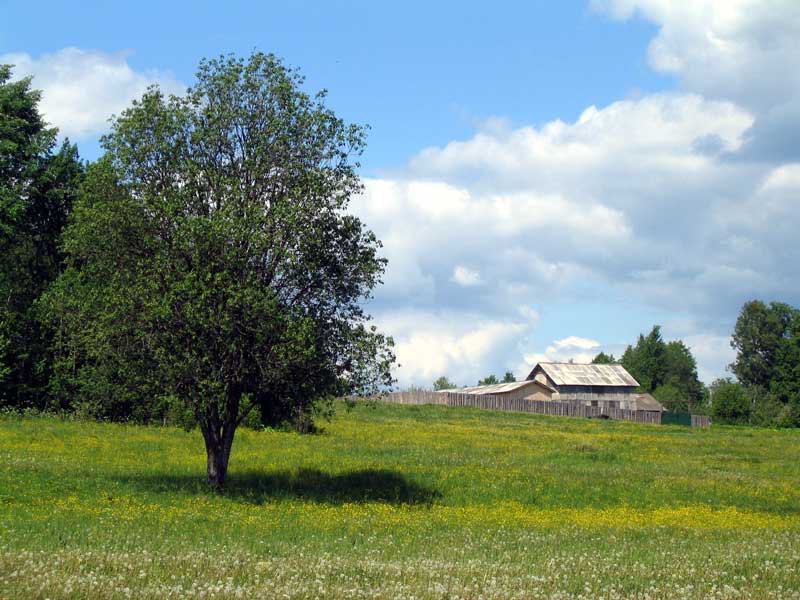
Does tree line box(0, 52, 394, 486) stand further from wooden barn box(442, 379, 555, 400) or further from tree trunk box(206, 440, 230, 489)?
wooden barn box(442, 379, 555, 400)

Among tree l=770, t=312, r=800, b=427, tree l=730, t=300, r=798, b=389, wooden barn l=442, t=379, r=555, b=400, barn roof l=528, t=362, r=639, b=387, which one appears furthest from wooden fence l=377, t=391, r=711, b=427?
tree l=730, t=300, r=798, b=389

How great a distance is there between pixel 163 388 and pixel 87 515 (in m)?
6.30

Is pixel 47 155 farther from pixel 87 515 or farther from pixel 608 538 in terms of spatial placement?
pixel 608 538

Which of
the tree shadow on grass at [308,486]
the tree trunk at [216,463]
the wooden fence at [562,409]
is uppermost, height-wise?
the wooden fence at [562,409]

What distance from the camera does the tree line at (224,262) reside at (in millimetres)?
28844

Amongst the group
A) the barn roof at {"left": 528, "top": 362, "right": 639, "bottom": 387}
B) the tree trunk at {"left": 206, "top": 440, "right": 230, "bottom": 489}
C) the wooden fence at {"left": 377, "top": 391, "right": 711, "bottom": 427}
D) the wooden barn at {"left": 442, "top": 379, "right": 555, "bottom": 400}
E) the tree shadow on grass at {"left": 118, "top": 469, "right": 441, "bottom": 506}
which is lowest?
the tree shadow on grass at {"left": 118, "top": 469, "right": 441, "bottom": 506}

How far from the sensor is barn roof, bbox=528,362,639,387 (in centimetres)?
14025

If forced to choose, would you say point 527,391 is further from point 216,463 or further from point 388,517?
point 388,517

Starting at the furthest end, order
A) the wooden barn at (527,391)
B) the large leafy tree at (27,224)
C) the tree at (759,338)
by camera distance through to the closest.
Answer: the tree at (759,338)
the wooden barn at (527,391)
the large leafy tree at (27,224)

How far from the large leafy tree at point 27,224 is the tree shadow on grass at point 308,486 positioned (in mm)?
31050

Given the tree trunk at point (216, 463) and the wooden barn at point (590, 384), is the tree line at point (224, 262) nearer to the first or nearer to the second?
the tree trunk at point (216, 463)

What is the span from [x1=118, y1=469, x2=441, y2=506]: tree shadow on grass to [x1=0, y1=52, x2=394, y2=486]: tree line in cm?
149

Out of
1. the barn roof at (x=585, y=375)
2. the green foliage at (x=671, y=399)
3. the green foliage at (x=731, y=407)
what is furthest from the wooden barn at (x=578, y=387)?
the green foliage at (x=671, y=399)

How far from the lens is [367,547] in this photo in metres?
18.8
